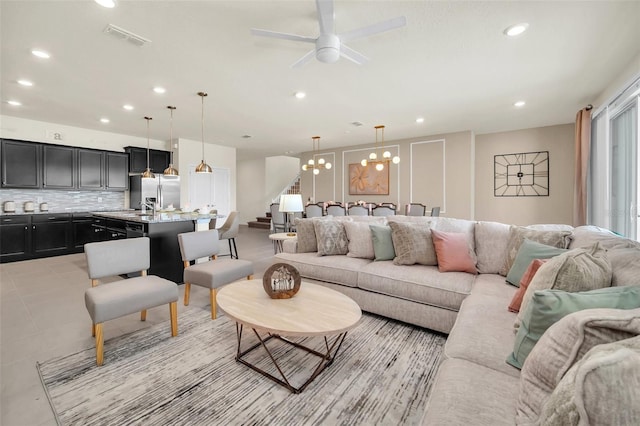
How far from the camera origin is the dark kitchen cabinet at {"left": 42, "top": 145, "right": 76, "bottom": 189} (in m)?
5.59

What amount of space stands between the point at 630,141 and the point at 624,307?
3629mm

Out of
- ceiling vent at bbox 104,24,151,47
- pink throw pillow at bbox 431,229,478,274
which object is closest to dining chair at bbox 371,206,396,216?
pink throw pillow at bbox 431,229,478,274

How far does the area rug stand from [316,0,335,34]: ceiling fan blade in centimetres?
254

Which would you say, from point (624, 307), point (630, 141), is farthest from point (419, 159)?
point (624, 307)

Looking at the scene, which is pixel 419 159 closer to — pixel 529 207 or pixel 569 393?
pixel 529 207

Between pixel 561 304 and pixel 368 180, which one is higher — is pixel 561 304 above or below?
below

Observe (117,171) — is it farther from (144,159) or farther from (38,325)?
(38,325)

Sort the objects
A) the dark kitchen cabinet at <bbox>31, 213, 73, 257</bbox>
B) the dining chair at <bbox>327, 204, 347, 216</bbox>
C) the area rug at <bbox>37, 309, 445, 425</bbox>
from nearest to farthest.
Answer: the area rug at <bbox>37, 309, 445, 425</bbox> < the dark kitchen cabinet at <bbox>31, 213, 73, 257</bbox> < the dining chair at <bbox>327, 204, 347, 216</bbox>

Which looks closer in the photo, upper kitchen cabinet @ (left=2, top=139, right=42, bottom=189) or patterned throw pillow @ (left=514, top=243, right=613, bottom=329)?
patterned throw pillow @ (left=514, top=243, right=613, bottom=329)

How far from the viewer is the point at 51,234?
5.52 m

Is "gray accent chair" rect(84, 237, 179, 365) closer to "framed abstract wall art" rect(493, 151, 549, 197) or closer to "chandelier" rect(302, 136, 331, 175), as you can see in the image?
"chandelier" rect(302, 136, 331, 175)

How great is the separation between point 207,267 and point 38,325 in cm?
159

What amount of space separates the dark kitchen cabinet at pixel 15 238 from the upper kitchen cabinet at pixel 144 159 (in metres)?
2.25

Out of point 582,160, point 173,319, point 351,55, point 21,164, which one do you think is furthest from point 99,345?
point 582,160
